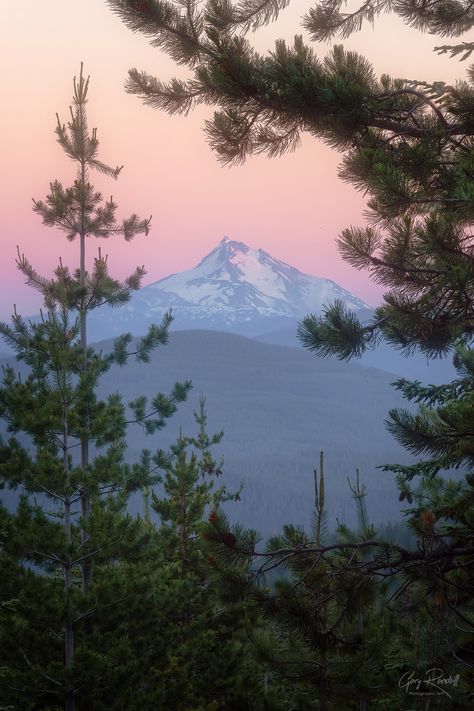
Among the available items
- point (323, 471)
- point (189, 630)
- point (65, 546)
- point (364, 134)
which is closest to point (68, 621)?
point (65, 546)

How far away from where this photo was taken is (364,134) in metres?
6.62

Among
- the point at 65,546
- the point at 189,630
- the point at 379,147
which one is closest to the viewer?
the point at 379,147

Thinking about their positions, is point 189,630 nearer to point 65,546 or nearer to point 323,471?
point 65,546

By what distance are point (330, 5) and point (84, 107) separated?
9.46 m

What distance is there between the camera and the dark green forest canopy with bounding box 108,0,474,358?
19.0 ft

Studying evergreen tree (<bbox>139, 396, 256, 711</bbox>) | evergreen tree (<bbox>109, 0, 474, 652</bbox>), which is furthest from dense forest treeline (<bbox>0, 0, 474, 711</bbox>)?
evergreen tree (<bbox>139, 396, 256, 711</bbox>)

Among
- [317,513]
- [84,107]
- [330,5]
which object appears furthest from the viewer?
[84,107]

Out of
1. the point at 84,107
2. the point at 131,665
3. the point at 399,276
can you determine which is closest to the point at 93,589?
the point at 131,665

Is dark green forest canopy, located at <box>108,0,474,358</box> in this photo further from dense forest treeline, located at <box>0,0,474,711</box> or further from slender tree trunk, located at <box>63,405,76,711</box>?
slender tree trunk, located at <box>63,405,76,711</box>

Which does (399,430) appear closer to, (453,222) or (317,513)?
(317,513)

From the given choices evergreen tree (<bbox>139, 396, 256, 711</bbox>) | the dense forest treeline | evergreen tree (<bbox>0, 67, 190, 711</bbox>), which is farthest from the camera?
evergreen tree (<bbox>139, 396, 256, 711</bbox>)

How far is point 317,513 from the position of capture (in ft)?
22.0

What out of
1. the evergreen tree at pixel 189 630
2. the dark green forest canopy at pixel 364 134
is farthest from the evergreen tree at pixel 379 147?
the evergreen tree at pixel 189 630

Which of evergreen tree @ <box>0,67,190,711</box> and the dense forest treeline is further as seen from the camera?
evergreen tree @ <box>0,67,190,711</box>
